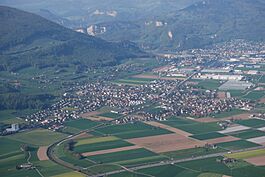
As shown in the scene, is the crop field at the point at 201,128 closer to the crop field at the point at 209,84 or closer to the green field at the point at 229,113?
the green field at the point at 229,113

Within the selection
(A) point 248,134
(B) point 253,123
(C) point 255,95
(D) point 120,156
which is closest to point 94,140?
(D) point 120,156

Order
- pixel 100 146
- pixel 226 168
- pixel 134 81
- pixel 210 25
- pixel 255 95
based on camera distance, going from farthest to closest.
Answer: pixel 210 25 < pixel 134 81 < pixel 255 95 < pixel 100 146 < pixel 226 168

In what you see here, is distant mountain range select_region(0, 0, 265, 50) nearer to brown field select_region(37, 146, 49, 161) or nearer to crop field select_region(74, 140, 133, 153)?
crop field select_region(74, 140, 133, 153)

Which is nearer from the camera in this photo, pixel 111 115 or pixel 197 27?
pixel 111 115

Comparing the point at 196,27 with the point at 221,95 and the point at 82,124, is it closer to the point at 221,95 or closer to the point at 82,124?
the point at 221,95

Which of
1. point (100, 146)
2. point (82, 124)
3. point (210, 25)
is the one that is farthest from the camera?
point (210, 25)

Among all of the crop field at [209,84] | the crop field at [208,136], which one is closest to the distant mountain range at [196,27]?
the crop field at [209,84]

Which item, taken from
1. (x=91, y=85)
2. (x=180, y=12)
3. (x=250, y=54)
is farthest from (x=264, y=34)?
(x=91, y=85)

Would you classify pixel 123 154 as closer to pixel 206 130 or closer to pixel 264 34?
pixel 206 130
